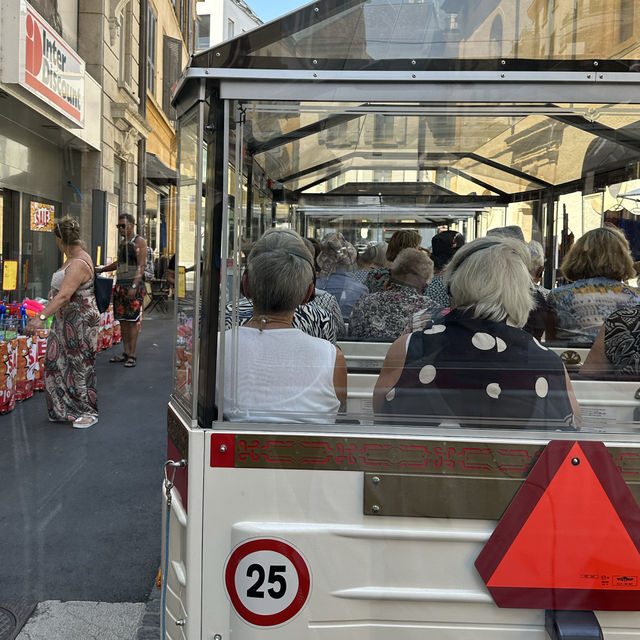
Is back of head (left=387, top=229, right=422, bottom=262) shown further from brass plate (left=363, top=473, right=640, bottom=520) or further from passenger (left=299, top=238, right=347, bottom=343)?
brass plate (left=363, top=473, right=640, bottom=520)

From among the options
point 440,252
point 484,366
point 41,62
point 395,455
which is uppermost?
point 41,62

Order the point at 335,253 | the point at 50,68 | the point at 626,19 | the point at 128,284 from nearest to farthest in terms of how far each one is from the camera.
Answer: the point at 626,19 < the point at 335,253 < the point at 128,284 < the point at 50,68

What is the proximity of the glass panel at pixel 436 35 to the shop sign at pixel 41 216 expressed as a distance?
9.49 m

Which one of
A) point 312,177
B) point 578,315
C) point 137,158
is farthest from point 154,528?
point 137,158

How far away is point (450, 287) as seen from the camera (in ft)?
7.45

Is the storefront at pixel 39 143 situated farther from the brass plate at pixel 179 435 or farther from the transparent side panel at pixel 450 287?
the brass plate at pixel 179 435

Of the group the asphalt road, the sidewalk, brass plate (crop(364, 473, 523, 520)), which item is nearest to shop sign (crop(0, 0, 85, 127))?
the asphalt road

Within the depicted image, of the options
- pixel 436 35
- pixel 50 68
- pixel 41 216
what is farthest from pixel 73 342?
pixel 41 216

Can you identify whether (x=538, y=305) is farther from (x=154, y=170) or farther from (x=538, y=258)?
(x=154, y=170)

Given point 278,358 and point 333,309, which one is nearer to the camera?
point 278,358

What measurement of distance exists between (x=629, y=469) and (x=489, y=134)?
133 centimetres

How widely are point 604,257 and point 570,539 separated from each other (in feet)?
5.78

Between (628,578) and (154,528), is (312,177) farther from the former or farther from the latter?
(628,578)

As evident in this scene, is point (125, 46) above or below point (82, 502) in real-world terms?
above
